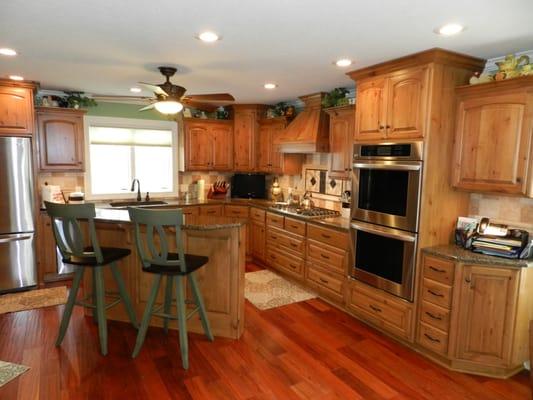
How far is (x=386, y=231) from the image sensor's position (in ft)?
10.7

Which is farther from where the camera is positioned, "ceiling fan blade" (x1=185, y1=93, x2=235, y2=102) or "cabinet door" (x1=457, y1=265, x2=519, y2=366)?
"ceiling fan blade" (x1=185, y1=93, x2=235, y2=102)

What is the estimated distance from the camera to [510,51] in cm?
282

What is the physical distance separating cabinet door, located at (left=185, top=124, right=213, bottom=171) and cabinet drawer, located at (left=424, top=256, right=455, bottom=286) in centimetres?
394

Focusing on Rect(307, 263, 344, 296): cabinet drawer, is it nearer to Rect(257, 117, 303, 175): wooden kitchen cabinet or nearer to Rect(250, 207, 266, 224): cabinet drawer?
Rect(250, 207, 266, 224): cabinet drawer

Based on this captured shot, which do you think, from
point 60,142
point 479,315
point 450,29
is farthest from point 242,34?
point 60,142

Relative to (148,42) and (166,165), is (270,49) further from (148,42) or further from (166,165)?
(166,165)

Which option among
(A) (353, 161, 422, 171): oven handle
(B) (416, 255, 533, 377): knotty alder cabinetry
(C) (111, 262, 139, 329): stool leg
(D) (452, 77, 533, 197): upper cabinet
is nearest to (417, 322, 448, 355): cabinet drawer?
(B) (416, 255, 533, 377): knotty alder cabinetry

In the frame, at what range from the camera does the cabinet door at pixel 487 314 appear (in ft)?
8.71

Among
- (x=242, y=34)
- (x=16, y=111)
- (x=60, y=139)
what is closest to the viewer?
(x=242, y=34)

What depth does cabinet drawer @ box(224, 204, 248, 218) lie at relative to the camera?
18.7 feet

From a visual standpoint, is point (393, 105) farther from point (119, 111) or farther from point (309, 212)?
point (119, 111)

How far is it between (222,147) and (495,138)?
4.12 metres

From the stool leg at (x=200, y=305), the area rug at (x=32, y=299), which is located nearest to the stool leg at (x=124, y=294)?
the stool leg at (x=200, y=305)

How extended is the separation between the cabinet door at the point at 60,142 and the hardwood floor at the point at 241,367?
2.12 meters
